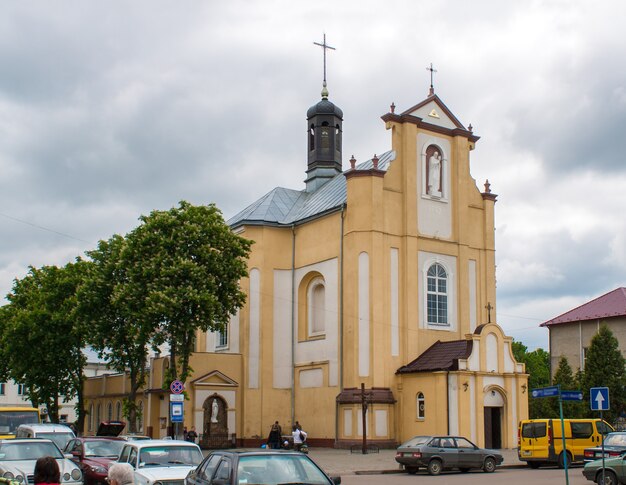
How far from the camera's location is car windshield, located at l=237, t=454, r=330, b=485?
36.1ft

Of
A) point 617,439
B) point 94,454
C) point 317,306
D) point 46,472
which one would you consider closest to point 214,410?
point 317,306

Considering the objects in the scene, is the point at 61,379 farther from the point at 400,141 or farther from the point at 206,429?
the point at 400,141

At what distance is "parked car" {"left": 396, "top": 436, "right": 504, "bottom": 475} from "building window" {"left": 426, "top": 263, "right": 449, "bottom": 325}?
1222 cm

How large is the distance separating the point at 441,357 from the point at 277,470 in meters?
26.6

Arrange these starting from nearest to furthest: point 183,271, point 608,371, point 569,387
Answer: point 183,271 → point 608,371 → point 569,387

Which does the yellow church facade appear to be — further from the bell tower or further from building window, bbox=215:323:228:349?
the bell tower

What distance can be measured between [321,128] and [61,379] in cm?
2032

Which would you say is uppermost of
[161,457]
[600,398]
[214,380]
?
[214,380]

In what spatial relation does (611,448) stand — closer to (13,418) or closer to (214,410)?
(13,418)

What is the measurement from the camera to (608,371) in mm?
46094

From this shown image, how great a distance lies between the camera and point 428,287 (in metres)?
40.3

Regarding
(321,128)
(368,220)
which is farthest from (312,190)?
(368,220)

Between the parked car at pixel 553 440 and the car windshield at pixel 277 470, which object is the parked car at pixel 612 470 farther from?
the car windshield at pixel 277 470

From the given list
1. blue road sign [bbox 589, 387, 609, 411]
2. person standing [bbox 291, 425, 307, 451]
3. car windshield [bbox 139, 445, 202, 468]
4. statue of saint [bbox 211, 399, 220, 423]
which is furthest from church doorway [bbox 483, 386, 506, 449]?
car windshield [bbox 139, 445, 202, 468]
